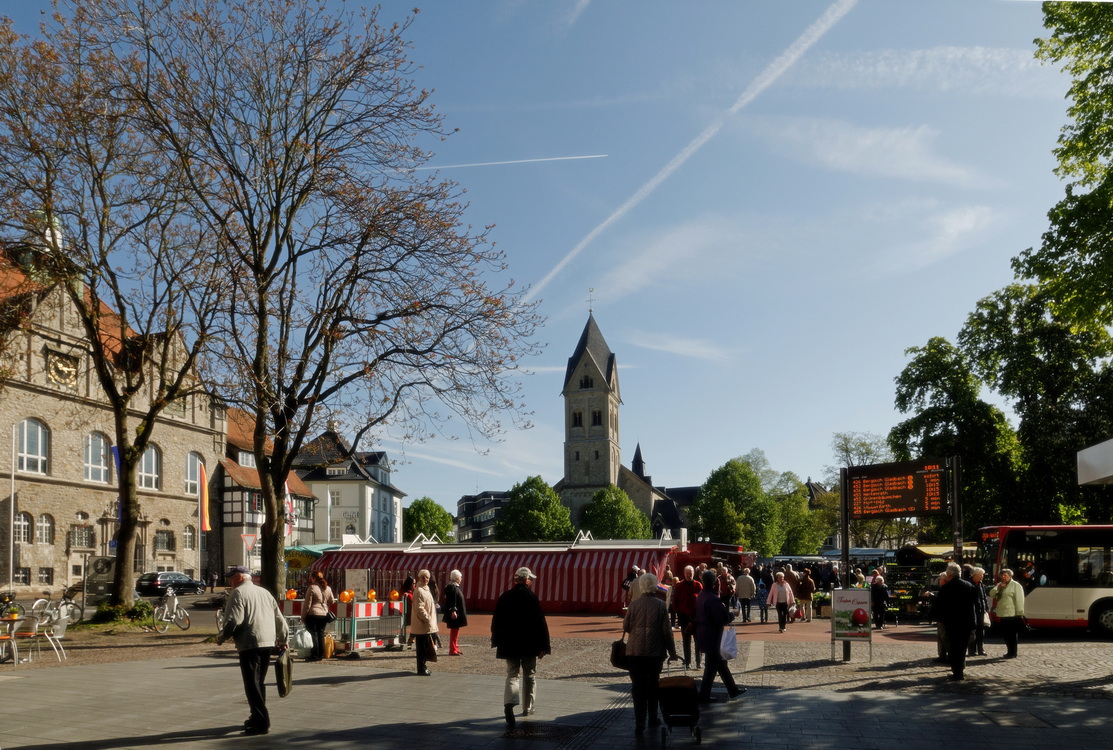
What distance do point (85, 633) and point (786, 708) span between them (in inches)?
696

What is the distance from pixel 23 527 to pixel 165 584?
22.1 ft

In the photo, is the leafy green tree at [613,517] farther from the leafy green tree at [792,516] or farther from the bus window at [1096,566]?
the bus window at [1096,566]

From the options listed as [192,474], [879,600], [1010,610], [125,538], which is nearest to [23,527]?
[192,474]

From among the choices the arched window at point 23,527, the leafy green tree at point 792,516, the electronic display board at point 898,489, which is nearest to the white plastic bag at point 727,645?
the electronic display board at point 898,489

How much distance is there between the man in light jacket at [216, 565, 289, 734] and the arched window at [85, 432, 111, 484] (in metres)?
40.6

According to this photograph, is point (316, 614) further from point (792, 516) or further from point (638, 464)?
point (638, 464)

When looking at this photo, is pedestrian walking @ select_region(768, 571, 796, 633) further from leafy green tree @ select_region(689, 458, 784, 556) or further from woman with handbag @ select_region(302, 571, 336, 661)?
leafy green tree @ select_region(689, 458, 784, 556)

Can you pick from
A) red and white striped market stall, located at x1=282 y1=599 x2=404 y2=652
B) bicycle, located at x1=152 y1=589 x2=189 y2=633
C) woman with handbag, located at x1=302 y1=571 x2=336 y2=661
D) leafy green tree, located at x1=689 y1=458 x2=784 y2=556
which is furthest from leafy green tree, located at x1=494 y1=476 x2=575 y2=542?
woman with handbag, located at x1=302 y1=571 x2=336 y2=661

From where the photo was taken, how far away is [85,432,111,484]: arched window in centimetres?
4750

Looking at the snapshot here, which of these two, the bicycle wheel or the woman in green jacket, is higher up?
the woman in green jacket

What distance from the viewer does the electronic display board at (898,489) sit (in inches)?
A: 992

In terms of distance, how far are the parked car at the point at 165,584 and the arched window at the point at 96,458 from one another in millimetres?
5494

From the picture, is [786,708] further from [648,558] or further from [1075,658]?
[648,558]

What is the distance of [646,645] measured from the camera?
9.91 m
